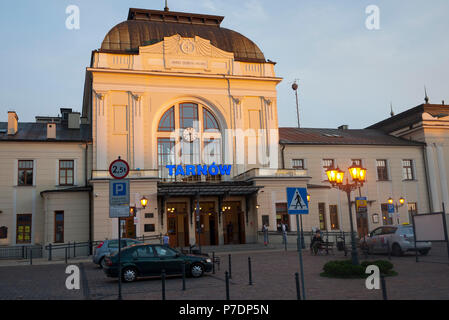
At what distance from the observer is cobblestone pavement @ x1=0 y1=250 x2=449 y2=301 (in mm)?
12109

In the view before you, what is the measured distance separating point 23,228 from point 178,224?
Answer: 12400mm

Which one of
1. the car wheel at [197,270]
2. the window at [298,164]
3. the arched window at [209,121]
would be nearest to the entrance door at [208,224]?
the arched window at [209,121]

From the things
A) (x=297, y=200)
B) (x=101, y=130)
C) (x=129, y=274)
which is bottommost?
(x=129, y=274)

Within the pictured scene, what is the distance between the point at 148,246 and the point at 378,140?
35365mm

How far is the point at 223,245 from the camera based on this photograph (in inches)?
1369

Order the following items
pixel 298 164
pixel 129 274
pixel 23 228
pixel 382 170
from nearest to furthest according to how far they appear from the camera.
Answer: pixel 129 274
pixel 23 228
pixel 298 164
pixel 382 170

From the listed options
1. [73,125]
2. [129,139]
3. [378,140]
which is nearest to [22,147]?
[73,125]

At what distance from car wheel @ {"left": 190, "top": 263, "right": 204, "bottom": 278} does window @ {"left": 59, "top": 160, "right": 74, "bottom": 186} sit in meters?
22.5

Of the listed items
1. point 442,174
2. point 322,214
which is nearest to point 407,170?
point 442,174

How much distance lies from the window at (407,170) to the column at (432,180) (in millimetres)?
1685

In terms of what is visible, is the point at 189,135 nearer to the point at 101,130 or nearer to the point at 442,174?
the point at 101,130

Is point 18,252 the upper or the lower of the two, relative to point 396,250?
upper

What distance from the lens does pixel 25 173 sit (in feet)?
117

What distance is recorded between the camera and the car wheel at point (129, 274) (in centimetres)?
1648
